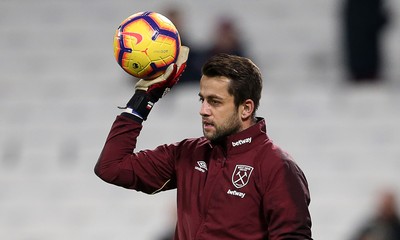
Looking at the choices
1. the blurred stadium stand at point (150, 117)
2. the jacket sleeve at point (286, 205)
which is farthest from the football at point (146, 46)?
the blurred stadium stand at point (150, 117)

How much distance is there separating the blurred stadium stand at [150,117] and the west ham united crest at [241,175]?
504 cm

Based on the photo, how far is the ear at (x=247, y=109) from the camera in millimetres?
4281

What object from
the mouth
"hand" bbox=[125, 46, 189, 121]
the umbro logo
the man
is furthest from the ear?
"hand" bbox=[125, 46, 189, 121]

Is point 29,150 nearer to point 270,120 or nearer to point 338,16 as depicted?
point 270,120

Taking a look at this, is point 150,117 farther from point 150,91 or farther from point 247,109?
point 247,109

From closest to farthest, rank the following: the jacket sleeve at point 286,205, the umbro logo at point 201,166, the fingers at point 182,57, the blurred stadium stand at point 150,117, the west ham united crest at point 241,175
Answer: the jacket sleeve at point 286,205
the west ham united crest at point 241,175
the umbro logo at point 201,166
the fingers at point 182,57
the blurred stadium stand at point 150,117

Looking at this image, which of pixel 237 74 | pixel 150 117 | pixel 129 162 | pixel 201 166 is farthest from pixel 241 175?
pixel 150 117

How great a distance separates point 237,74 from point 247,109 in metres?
0.17

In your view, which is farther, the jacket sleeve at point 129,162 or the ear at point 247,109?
the jacket sleeve at point 129,162

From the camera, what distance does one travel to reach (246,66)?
425 centimetres

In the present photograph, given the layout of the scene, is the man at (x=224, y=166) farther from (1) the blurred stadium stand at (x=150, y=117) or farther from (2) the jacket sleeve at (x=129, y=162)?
(1) the blurred stadium stand at (x=150, y=117)

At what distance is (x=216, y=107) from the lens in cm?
424

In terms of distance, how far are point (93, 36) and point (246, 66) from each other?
251 inches

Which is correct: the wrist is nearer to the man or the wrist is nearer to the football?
the man
